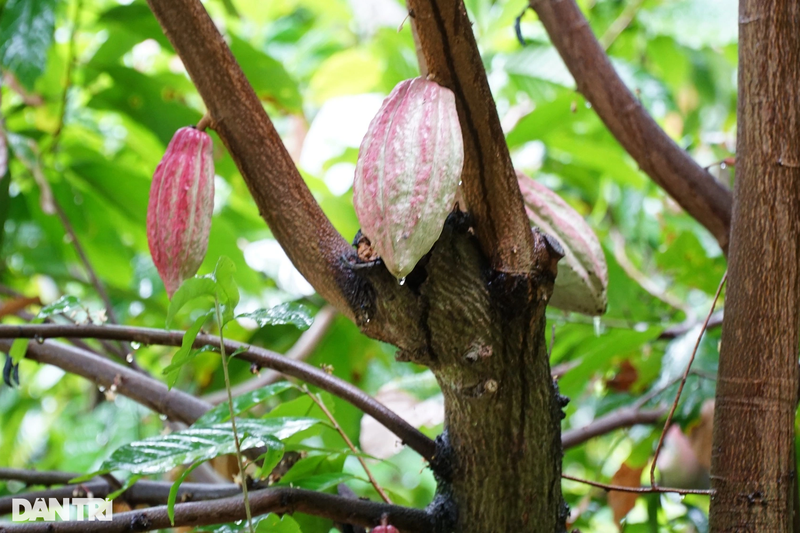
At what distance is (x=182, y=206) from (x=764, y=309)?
0.49m

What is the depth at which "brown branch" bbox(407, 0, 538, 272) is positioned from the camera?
47cm

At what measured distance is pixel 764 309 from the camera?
63cm

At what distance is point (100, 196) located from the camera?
1335 millimetres

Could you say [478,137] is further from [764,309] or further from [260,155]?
[764,309]

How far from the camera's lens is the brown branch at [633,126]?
0.90 metres

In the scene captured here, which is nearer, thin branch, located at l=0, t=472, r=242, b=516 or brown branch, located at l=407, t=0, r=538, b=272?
brown branch, located at l=407, t=0, r=538, b=272

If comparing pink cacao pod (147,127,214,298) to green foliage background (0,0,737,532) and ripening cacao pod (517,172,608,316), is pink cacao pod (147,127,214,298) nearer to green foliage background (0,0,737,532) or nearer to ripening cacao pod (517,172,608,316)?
green foliage background (0,0,737,532)

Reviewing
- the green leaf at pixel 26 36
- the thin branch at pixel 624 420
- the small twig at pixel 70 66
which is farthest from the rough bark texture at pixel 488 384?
the small twig at pixel 70 66

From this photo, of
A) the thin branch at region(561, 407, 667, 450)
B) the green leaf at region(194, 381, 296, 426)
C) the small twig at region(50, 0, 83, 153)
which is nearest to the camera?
the green leaf at region(194, 381, 296, 426)

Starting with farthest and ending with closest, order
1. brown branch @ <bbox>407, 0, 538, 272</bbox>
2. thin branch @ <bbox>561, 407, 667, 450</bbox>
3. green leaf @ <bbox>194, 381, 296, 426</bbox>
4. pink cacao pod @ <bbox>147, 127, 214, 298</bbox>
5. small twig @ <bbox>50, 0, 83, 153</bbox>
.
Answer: small twig @ <bbox>50, 0, 83, 153</bbox>
thin branch @ <bbox>561, 407, 667, 450</bbox>
green leaf @ <bbox>194, 381, 296, 426</bbox>
pink cacao pod @ <bbox>147, 127, 214, 298</bbox>
brown branch @ <bbox>407, 0, 538, 272</bbox>

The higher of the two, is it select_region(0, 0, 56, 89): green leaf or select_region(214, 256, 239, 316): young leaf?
select_region(0, 0, 56, 89): green leaf

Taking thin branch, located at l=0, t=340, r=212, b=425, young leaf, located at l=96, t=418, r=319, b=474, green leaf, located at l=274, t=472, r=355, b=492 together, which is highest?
thin branch, located at l=0, t=340, r=212, b=425

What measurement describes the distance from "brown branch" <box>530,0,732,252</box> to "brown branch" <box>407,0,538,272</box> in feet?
1.49

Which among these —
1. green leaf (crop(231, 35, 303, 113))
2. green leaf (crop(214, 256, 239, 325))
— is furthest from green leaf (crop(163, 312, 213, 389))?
green leaf (crop(231, 35, 303, 113))
